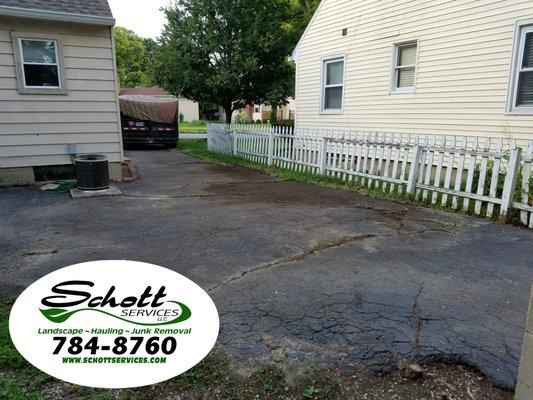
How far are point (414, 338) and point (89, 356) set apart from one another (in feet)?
7.09

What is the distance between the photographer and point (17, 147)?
26.8 feet

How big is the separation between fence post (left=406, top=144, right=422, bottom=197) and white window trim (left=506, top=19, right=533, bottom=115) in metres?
1.93

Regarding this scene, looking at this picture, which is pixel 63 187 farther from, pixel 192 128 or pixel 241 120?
pixel 241 120

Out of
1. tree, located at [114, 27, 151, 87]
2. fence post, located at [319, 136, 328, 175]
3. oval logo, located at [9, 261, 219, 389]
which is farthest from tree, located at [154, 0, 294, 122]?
tree, located at [114, 27, 151, 87]

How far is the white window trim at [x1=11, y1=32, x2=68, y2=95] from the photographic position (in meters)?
7.84

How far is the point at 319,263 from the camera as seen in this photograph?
4168 mm

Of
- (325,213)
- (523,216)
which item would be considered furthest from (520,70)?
(325,213)

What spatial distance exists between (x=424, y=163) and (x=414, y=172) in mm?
228

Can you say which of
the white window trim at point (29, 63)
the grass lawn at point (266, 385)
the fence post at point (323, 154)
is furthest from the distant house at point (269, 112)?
the grass lawn at point (266, 385)

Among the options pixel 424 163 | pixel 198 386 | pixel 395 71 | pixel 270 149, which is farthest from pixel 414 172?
pixel 198 386

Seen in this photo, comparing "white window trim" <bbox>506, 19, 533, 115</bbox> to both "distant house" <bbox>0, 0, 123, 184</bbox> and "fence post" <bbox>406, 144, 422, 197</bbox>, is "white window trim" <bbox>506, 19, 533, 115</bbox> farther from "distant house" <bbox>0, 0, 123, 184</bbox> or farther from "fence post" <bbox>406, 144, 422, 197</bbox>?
"distant house" <bbox>0, 0, 123, 184</bbox>

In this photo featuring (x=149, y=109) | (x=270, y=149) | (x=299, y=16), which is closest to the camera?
(x=270, y=149)

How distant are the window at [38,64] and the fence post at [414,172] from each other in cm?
712

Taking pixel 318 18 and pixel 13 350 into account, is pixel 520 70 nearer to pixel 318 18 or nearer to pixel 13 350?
pixel 318 18
